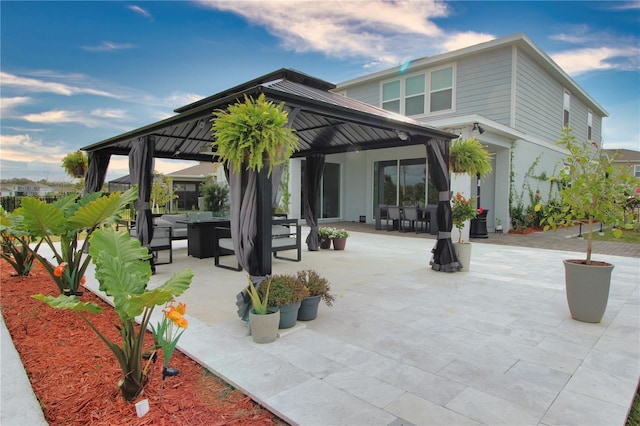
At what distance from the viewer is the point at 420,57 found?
459 inches

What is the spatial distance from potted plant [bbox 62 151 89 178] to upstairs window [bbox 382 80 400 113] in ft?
31.8

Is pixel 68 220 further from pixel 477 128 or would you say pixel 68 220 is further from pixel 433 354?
pixel 477 128

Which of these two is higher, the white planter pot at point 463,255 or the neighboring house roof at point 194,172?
the neighboring house roof at point 194,172

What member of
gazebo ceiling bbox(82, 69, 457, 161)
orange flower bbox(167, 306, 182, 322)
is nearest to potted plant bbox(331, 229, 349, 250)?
gazebo ceiling bbox(82, 69, 457, 161)

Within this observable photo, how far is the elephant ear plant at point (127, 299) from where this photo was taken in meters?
1.98

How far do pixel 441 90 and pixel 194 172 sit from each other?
19.4 meters

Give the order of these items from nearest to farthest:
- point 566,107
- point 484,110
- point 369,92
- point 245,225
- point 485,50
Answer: point 245,225, point 485,50, point 484,110, point 369,92, point 566,107

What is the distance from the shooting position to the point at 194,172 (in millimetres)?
25875

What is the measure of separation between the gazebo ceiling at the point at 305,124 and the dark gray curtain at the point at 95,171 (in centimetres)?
23

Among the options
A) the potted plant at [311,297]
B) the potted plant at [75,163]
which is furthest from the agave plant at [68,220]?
the potted plant at [75,163]

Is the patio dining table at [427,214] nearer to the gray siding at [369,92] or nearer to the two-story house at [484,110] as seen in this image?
the two-story house at [484,110]

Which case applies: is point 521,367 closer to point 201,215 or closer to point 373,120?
point 373,120

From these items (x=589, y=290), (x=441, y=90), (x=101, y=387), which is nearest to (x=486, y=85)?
(x=441, y=90)

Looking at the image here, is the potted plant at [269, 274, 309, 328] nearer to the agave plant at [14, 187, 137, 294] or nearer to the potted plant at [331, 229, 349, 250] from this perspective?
the agave plant at [14, 187, 137, 294]
